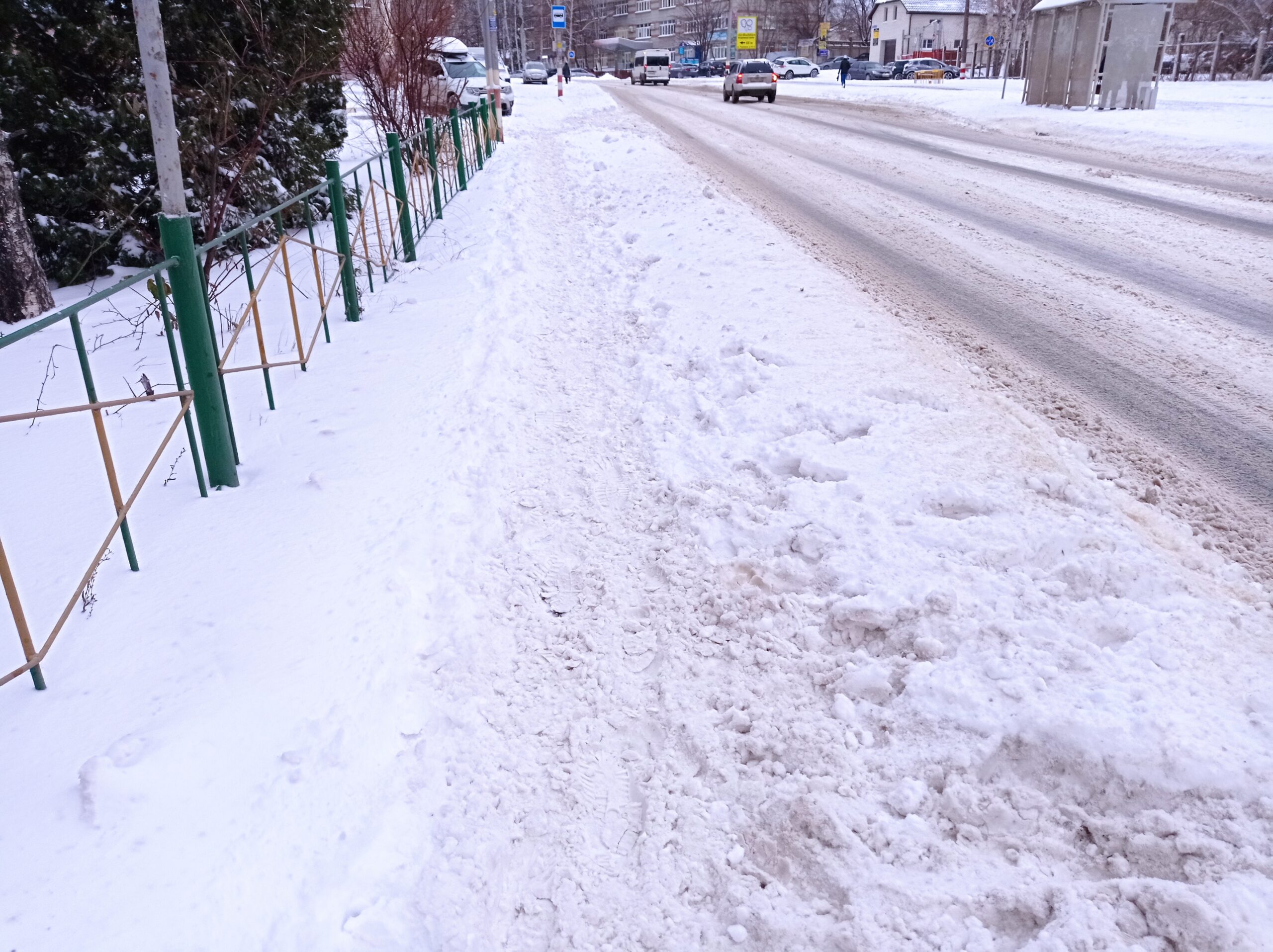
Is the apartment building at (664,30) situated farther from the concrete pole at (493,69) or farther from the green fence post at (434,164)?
the green fence post at (434,164)

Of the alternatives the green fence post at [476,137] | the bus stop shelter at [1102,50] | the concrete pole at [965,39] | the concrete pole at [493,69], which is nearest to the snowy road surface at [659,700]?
the green fence post at [476,137]

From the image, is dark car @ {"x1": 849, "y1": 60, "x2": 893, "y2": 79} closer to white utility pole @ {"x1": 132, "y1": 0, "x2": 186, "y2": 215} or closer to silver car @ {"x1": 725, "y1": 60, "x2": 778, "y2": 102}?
silver car @ {"x1": 725, "y1": 60, "x2": 778, "y2": 102}

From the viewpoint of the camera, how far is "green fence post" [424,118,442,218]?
1070 centimetres

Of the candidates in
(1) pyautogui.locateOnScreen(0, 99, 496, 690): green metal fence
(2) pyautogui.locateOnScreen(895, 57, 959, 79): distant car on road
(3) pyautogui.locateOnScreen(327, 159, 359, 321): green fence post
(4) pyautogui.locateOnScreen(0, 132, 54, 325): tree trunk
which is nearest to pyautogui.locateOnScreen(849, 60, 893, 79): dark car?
(2) pyautogui.locateOnScreen(895, 57, 959, 79): distant car on road

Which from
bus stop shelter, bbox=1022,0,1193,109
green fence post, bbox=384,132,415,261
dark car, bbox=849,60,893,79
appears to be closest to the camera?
green fence post, bbox=384,132,415,261

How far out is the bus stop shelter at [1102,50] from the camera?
20.8 metres

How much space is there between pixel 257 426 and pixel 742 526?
285 cm

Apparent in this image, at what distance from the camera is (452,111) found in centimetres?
1242

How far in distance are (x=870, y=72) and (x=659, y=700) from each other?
212 ft

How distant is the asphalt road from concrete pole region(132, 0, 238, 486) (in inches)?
162

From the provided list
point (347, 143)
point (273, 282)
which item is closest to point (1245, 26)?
point (347, 143)

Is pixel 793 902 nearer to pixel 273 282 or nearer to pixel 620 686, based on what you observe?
pixel 620 686

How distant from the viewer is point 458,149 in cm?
1261

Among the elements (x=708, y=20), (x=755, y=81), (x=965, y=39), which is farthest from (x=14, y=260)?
(x=708, y=20)
